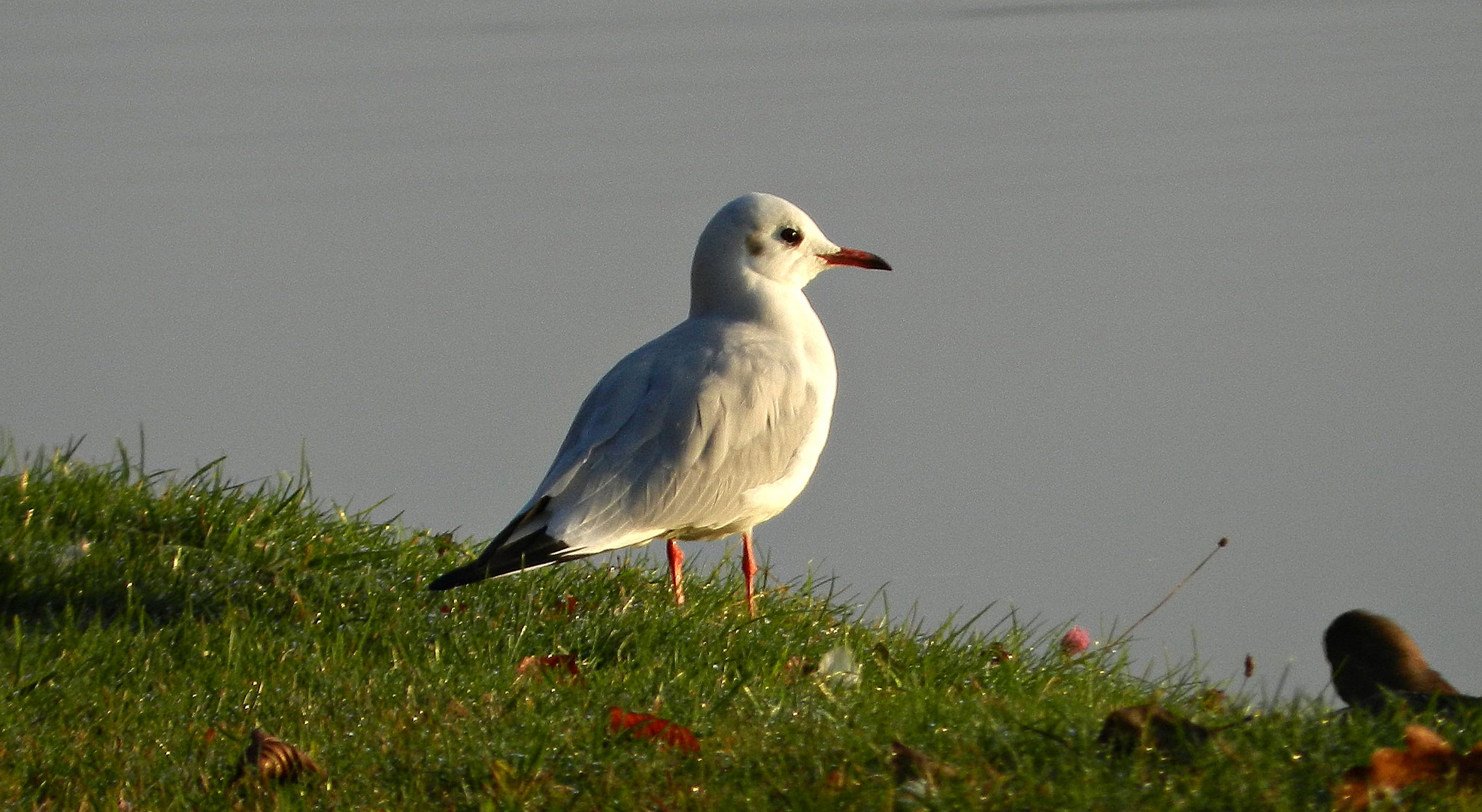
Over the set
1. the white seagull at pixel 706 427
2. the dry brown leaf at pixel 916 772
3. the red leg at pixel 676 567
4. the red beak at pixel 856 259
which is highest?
the red beak at pixel 856 259

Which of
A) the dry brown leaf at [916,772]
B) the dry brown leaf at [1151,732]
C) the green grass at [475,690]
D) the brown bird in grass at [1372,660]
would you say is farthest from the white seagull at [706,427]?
the dry brown leaf at [1151,732]

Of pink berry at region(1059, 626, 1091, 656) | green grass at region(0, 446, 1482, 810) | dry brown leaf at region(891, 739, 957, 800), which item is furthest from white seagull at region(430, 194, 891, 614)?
dry brown leaf at region(891, 739, 957, 800)

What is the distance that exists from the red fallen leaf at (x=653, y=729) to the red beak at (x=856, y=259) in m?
3.01

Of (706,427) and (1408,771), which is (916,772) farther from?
(706,427)

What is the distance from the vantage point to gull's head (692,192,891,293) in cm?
604

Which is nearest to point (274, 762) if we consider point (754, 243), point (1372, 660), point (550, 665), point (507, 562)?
point (550, 665)

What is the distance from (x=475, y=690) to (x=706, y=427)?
1490mm

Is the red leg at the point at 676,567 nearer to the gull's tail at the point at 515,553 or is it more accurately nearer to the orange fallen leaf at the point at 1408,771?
the gull's tail at the point at 515,553

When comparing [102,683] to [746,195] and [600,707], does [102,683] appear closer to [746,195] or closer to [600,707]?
[600,707]

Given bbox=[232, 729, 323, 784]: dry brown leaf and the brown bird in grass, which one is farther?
the brown bird in grass

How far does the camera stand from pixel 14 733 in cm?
407

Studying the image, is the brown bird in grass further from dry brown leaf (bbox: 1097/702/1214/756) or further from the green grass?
dry brown leaf (bbox: 1097/702/1214/756)

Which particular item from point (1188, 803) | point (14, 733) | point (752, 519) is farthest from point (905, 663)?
point (14, 733)

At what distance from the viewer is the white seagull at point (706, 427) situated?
203 inches
